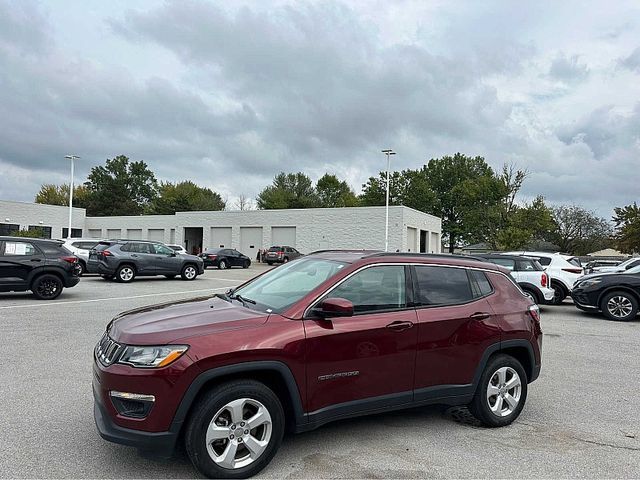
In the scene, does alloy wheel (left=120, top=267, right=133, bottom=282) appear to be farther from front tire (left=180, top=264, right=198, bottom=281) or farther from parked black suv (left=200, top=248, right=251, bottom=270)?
parked black suv (left=200, top=248, right=251, bottom=270)

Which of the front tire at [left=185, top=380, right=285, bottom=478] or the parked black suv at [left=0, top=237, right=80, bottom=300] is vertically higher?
the parked black suv at [left=0, top=237, right=80, bottom=300]

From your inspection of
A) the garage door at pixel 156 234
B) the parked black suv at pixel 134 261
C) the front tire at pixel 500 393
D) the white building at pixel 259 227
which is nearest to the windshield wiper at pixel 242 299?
the front tire at pixel 500 393

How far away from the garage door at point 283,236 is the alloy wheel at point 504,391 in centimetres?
3735

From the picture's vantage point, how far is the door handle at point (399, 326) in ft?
12.9

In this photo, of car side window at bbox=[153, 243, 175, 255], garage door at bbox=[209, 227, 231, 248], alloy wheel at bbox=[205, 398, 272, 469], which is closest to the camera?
alloy wheel at bbox=[205, 398, 272, 469]

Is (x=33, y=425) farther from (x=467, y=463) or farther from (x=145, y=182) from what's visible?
(x=145, y=182)

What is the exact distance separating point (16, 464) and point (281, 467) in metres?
1.94

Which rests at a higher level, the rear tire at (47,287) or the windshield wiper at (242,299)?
the windshield wiper at (242,299)

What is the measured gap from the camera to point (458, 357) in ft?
13.9

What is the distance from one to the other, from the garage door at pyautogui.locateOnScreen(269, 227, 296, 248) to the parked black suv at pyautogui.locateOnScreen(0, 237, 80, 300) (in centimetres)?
2923

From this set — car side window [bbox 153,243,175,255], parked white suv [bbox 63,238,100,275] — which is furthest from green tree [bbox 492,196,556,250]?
parked white suv [bbox 63,238,100,275]

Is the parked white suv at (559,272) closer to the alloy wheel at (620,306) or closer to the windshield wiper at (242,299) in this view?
the alloy wheel at (620,306)

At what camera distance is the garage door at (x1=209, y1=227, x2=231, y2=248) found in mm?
45125

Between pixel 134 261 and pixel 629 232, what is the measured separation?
163 feet
